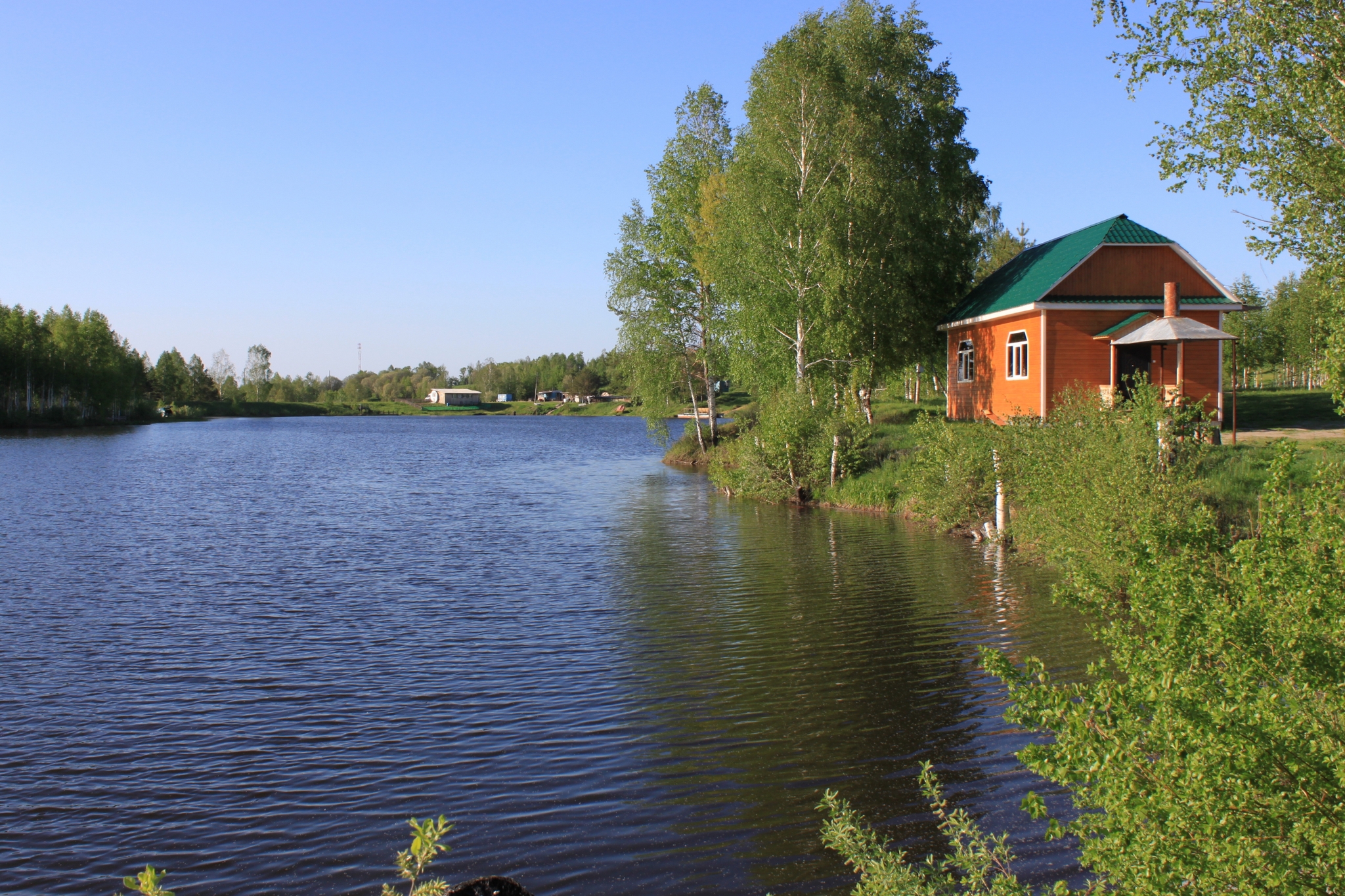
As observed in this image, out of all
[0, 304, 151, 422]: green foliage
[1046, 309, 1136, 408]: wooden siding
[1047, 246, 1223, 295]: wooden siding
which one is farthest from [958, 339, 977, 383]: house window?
[0, 304, 151, 422]: green foliage

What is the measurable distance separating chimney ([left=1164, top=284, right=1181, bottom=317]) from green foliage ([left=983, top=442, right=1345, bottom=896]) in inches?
802

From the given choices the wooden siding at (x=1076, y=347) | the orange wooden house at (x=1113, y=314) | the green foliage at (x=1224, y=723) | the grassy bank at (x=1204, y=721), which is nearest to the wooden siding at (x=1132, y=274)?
the orange wooden house at (x=1113, y=314)

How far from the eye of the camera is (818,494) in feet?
86.9

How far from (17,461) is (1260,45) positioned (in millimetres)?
49869

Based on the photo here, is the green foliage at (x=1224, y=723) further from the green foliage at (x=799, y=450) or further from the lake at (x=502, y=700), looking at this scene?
the green foliage at (x=799, y=450)

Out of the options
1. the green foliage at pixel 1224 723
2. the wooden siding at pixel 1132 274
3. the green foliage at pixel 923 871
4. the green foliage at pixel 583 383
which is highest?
the green foliage at pixel 583 383

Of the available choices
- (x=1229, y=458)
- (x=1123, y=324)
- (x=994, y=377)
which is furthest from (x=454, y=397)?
(x=1229, y=458)

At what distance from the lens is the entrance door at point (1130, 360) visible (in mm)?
24734

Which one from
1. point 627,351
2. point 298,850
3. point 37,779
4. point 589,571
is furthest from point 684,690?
point 627,351

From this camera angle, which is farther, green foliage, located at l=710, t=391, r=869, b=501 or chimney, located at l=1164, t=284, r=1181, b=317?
green foliage, located at l=710, t=391, r=869, b=501

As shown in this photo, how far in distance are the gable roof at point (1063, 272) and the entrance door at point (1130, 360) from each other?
4.22 feet

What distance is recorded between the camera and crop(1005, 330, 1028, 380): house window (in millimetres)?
26297

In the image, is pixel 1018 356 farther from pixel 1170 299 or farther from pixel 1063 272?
pixel 1170 299

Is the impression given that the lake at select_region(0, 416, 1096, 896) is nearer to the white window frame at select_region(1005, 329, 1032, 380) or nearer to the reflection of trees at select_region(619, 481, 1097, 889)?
the reflection of trees at select_region(619, 481, 1097, 889)
